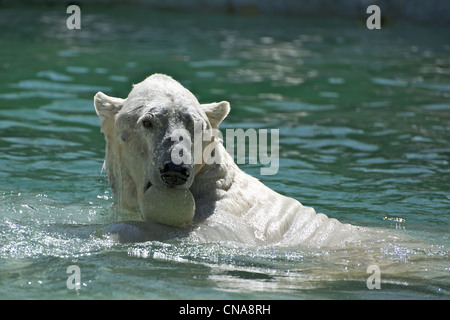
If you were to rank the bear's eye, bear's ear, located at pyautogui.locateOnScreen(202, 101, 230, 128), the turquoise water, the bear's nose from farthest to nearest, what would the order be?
bear's ear, located at pyautogui.locateOnScreen(202, 101, 230, 128) < the bear's eye < the turquoise water < the bear's nose

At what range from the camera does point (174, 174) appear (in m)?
4.42

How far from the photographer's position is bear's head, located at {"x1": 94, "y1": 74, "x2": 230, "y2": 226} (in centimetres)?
448

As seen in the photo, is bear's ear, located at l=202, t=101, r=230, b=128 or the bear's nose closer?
the bear's nose

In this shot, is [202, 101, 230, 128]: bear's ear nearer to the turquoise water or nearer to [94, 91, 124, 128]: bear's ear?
[94, 91, 124, 128]: bear's ear

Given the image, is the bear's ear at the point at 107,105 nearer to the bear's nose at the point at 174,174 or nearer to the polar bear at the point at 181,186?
the polar bear at the point at 181,186

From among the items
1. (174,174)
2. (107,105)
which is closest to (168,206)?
(174,174)

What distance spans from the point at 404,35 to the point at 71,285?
523 inches

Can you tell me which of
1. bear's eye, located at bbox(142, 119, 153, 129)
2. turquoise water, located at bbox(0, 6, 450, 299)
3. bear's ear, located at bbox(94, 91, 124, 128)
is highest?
bear's ear, located at bbox(94, 91, 124, 128)

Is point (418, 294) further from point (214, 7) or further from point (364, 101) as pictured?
point (214, 7)

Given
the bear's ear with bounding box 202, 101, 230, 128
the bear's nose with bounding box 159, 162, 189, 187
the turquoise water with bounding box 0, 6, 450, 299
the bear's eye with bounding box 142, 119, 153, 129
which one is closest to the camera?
the bear's nose with bounding box 159, 162, 189, 187

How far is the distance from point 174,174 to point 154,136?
0.33 metres

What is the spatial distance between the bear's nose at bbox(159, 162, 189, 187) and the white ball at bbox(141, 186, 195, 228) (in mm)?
68

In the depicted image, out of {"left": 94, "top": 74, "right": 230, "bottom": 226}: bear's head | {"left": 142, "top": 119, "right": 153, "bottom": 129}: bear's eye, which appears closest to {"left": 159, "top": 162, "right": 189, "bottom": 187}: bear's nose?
{"left": 94, "top": 74, "right": 230, "bottom": 226}: bear's head

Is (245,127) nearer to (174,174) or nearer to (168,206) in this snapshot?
(168,206)
